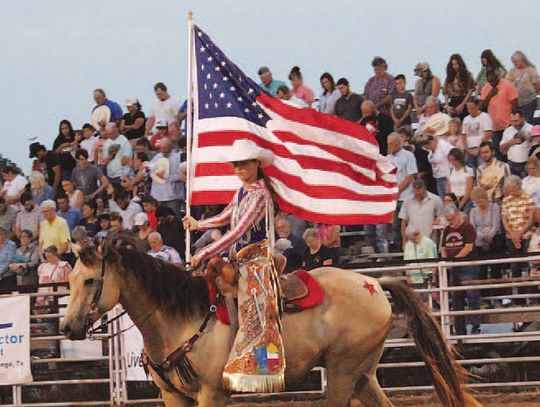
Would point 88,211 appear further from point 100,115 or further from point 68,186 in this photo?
point 100,115

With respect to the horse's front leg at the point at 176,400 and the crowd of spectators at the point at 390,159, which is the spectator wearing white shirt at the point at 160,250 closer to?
the crowd of spectators at the point at 390,159

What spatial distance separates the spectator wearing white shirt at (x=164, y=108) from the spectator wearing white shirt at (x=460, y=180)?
508 centimetres

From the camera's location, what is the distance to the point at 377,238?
18.3m

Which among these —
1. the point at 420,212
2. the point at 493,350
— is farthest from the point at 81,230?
the point at 493,350

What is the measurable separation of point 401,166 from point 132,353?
13.7ft

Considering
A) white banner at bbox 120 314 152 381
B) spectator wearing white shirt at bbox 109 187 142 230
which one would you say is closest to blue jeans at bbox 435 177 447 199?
spectator wearing white shirt at bbox 109 187 142 230

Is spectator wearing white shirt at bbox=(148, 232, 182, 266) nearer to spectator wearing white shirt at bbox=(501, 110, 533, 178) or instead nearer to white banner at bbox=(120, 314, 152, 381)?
white banner at bbox=(120, 314, 152, 381)

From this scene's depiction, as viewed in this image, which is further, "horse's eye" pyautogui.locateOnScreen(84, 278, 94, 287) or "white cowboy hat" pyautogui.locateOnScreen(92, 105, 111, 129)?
"white cowboy hat" pyautogui.locateOnScreen(92, 105, 111, 129)

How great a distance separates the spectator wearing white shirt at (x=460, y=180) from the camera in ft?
56.9

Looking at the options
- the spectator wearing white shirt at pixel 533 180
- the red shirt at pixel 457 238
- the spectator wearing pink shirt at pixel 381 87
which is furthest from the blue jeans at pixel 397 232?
the spectator wearing pink shirt at pixel 381 87

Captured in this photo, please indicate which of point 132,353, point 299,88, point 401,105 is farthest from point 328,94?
point 132,353

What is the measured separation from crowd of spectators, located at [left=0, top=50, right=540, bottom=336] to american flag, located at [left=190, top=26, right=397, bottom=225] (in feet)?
8.89

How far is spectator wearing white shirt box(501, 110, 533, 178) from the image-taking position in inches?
687

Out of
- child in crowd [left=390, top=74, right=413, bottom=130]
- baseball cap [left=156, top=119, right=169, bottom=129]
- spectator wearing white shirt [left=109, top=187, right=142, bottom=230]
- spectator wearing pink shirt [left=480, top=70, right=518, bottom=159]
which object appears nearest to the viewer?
spectator wearing pink shirt [left=480, top=70, right=518, bottom=159]
